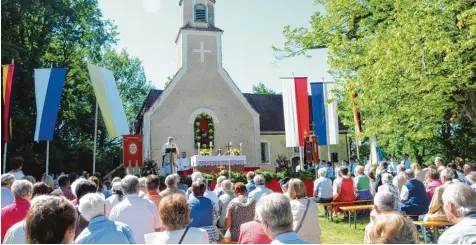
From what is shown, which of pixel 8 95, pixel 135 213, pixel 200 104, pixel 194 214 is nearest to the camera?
pixel 135 213

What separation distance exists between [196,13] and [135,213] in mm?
22491

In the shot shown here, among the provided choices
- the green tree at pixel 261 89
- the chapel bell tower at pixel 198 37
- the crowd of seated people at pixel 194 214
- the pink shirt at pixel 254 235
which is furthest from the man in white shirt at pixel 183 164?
the green tree at pixel 261 89

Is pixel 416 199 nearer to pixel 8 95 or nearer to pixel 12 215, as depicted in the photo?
pixel 12 215

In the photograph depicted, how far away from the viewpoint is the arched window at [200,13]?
85.1 feet

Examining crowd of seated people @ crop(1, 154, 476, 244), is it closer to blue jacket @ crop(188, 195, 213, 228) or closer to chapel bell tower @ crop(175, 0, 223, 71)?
blue jacket @ crop(188, 195, 213, 228)

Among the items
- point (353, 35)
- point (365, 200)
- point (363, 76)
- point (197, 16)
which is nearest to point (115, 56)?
point (197, 16)

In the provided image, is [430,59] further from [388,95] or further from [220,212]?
[220,212]

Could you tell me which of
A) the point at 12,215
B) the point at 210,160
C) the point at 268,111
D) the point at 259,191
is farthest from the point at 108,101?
the point at 268,111

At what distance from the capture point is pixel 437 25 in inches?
490

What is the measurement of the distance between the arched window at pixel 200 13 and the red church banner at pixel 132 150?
502 inches

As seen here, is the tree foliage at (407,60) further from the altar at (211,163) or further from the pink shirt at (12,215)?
the pink shirt at (12,215)

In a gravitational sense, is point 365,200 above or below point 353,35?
below

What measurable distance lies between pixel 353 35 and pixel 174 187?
13.7m

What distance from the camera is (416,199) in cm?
854
